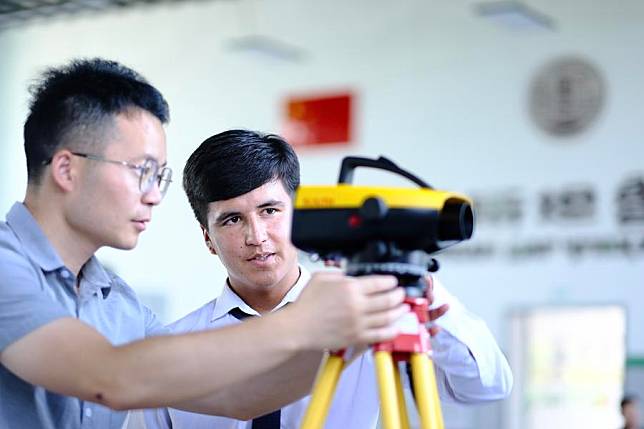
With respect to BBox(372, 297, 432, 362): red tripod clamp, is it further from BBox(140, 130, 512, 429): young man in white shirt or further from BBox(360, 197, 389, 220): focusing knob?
BBox(140, 130, 512, 429): young man in white shirt

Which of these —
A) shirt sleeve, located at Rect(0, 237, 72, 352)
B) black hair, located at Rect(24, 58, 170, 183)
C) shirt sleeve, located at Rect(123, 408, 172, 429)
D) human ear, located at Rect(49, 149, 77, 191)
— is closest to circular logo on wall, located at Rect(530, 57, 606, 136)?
shirt sleeve, located at Rect(123, 408, 172, 429)

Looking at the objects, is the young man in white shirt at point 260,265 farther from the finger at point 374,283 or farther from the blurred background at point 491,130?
the blurred background at point 491,130

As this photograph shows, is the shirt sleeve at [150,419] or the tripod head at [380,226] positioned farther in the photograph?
the shirt sleeve at [150,419]

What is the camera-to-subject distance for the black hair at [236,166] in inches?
98.3

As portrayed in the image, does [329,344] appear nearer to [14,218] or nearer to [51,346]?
[51,346]

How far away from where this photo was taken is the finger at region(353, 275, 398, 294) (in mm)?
1505

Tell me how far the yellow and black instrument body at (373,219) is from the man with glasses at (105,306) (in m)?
0.06

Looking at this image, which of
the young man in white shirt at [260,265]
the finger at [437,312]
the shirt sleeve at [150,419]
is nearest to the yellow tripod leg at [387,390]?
the finger at [437,312]

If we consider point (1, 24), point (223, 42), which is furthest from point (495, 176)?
point (1, 24)

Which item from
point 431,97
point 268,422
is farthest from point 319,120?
point 268,422

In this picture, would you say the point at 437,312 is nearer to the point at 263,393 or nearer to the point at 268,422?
the point at 263,393

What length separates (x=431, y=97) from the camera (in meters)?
10.4

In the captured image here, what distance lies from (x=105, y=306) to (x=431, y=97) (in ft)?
28.1

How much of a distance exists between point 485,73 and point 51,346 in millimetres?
8780
